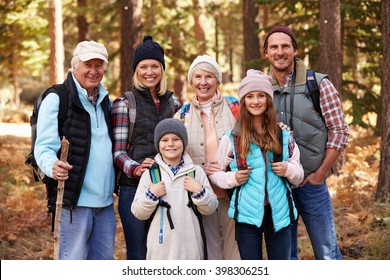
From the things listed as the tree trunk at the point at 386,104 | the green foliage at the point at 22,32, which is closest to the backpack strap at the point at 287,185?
the tree trunk at the point at 386,104

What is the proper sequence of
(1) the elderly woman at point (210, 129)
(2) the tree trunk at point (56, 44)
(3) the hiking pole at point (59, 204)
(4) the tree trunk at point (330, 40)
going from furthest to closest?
(2) the tree trunk at point (56, 44) → (4) the tree trunk at point (330, 40) → (1) the elderly woman at point (210, 129) → (3) the hiking pole at point (59, 204)

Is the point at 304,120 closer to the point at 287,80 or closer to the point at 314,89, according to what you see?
the point at 314,89

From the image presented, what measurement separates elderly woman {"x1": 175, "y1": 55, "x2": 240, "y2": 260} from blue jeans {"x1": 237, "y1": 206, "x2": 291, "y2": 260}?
35 centimetres

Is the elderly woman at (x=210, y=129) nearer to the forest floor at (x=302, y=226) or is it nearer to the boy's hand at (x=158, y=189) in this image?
the boy's hand at (x=158, y=189)

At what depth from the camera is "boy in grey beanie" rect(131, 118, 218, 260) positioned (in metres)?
4.62

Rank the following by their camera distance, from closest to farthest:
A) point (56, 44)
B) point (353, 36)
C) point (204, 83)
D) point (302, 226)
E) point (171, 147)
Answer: point (171, 147) → point (204, 83) → point (302, 226) → point (56, 44) → point (353, 36)

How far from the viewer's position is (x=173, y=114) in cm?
532

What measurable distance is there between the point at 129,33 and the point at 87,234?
899 centimetres

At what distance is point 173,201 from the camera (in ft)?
15.4

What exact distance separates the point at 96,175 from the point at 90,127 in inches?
17.9

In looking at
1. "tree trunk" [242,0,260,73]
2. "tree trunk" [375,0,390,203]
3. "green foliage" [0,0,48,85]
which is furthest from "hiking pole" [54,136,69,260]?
"tree trunk" [242,0,260,73]

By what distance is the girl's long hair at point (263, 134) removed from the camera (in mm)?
4656

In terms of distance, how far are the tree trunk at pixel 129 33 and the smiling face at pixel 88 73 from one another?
26.5ft

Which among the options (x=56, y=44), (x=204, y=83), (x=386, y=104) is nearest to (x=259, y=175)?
(x=204, y=83)
